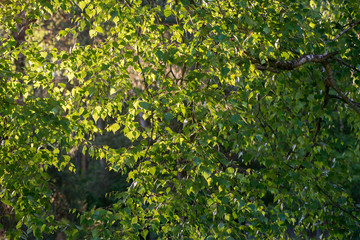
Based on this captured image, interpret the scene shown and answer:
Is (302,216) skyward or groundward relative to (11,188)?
groundward

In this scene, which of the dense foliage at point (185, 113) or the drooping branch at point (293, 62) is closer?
the dense foliage at point (185, 113)

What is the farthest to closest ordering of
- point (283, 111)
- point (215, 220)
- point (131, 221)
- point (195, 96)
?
point (283, 111) < point (215, 220) < point (195, 96) < point (131, 221)

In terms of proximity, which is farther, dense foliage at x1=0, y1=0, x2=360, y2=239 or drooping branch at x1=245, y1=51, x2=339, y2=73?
drooping branch at x1=245, y1=51, x2=339, y2=73

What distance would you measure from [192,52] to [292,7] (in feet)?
4.55

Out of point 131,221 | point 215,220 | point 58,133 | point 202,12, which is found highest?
point 202,12

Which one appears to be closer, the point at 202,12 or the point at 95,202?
the point at 202,12

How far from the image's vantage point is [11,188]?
4.34 meters

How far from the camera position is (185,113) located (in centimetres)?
425

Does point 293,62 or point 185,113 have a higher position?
point 293,62

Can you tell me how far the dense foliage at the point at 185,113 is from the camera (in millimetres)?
3869

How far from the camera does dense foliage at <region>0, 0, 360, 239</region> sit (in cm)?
387

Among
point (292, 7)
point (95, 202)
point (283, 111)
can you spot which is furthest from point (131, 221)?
point (95, 202)

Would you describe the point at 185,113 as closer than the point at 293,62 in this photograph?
Yes

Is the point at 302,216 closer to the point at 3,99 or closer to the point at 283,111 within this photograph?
the point at 283,111
